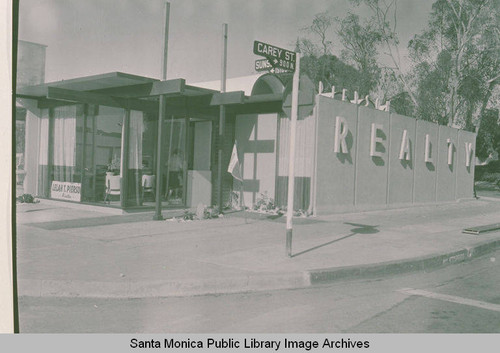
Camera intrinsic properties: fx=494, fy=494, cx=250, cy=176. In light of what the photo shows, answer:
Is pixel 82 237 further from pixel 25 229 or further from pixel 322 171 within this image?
pixel 322 171

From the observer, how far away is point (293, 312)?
543 cm

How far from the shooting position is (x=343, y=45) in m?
37.6

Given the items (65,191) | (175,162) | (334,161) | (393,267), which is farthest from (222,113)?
(393,267)

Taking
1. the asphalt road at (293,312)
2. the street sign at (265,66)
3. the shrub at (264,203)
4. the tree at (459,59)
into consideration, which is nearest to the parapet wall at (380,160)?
the shrub at (264,203)

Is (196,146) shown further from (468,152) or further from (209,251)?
(468,152)

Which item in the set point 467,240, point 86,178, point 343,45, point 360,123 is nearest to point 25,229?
point 86,178

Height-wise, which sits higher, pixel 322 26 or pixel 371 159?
pixel 322 26

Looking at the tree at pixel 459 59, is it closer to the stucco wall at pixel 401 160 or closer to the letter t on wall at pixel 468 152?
the letter t on wall at pixel 468 152

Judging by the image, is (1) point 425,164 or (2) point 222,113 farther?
(1) point 425,164

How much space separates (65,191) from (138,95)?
409cm

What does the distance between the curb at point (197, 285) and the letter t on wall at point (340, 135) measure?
23.5 feet

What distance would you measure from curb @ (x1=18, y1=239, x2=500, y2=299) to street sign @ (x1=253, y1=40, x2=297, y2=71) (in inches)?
119

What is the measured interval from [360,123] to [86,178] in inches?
332

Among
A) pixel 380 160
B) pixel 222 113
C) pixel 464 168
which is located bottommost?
pixel 464 168
